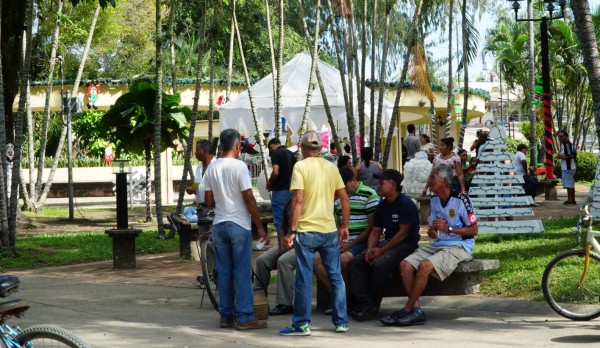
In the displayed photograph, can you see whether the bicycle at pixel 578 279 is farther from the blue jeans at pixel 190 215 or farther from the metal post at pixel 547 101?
the metal post at pixel 547 101

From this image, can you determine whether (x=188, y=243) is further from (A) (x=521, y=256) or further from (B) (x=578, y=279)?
(B) (x=578, y=279)

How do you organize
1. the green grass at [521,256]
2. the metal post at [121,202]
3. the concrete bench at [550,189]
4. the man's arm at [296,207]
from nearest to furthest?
the man's arm at [296,207] < the green grass at [521,256] < the metal post at [121,202] < the concrete bench at [550,189]

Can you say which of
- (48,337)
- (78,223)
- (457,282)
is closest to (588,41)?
(457,282)

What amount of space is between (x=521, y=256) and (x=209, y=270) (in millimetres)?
3816

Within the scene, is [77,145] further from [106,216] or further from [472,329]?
[472,329]

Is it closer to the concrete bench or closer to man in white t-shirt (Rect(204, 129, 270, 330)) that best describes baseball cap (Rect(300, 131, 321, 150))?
man in white t-shirt (Rect(204, 129, 270, 330))

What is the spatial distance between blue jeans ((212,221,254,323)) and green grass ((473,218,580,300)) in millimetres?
2689

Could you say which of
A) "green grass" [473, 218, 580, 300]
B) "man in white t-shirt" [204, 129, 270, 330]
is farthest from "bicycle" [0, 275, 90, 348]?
"green grass" [473, 218, 580, 300]

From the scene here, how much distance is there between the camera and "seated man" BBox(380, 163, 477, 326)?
29.6 feet

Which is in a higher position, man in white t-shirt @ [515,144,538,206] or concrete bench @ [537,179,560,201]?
man in white t-shirt @ [515,144,538,206]

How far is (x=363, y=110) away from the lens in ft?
70.4

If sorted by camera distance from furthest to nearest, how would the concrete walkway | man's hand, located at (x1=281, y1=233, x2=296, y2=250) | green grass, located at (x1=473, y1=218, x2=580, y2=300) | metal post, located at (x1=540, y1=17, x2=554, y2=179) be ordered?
metal post, located at (x1=540, y1=17, x2=554, y2=179) < green grass, located at (x1=473, y1=218, x2=580, y2=300) < man's hand, located at (x1=281, y1=233, x2=296, y2=250) < the concrete walkway

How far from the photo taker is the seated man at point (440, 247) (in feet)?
29.6

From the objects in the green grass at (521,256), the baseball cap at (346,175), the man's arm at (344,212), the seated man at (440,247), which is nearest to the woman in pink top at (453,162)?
the green grass at (521,256)
